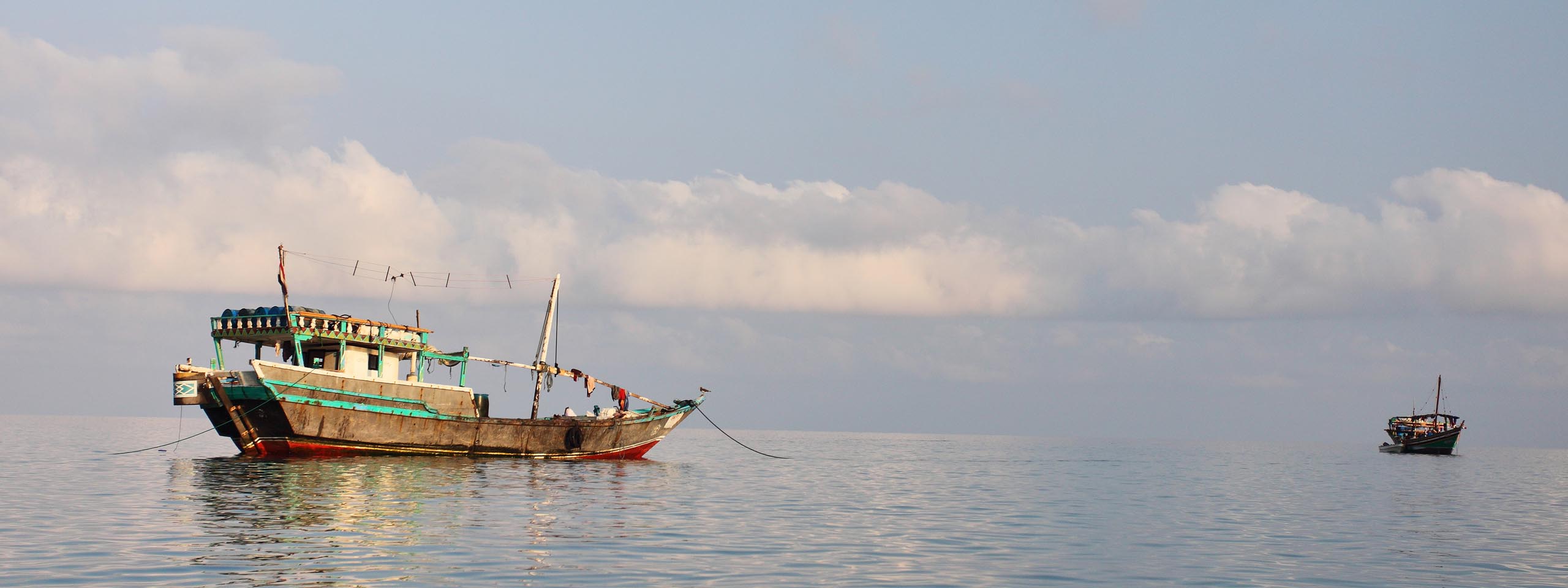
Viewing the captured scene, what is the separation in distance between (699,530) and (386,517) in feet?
25.2

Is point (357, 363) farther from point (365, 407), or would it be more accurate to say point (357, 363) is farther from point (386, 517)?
point (386, 517)

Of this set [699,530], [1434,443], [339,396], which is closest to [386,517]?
[699,530]

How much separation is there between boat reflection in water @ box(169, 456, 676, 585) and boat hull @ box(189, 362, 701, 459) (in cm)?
123

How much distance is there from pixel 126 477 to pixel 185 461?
31.9ft

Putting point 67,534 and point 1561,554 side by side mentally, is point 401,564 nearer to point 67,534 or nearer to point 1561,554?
point 67,534

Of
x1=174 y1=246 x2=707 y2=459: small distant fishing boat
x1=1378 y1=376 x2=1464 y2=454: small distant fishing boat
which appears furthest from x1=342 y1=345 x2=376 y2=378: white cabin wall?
x1=1378 y1=376 x2=1464 y2=454: small distant fishing boat

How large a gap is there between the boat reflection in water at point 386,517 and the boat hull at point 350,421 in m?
1.23

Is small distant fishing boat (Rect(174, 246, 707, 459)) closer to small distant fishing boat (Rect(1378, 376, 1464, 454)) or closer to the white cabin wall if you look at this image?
the white cabin wall

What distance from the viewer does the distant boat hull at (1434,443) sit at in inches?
4678

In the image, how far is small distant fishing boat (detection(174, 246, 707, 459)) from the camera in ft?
165

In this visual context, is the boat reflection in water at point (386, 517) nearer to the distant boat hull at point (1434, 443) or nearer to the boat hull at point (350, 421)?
the boat hull at point (350, 421)

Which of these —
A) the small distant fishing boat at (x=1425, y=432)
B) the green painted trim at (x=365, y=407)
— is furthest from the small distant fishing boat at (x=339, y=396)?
the small distant fishing boat at (x=1425, y=432)

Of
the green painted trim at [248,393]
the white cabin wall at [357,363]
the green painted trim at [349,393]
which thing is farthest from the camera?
the white cabin wall at [357,363]

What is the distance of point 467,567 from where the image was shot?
22.1 meters
